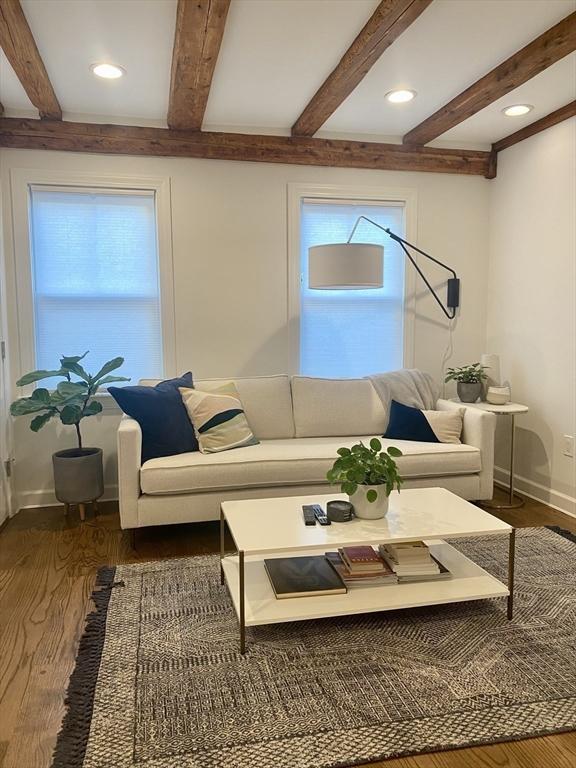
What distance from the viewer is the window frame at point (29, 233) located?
11.9 feet

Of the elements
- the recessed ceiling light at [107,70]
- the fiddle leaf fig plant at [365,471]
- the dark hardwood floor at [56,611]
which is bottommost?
the dark hardwood floor at [56,611]

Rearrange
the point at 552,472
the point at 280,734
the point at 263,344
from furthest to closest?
1. the point at 263,344
2. the point at 552,472
3. the point at 280,734

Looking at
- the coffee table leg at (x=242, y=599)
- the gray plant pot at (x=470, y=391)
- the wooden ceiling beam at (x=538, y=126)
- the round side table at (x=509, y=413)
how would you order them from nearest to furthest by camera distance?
the coffee table leg at (x=242, y=599), the wooden ceiling beam at (x=538, y=126), the round side table at (x=509, y=413), the gray plant pot at (x=470, y=391)

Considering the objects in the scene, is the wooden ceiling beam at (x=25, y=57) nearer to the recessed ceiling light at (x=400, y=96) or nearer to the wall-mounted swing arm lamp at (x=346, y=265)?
the wall-mounted swing arm lamp at (x=346, y=265)

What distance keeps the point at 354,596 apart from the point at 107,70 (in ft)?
9.26

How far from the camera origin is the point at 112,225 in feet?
12.5

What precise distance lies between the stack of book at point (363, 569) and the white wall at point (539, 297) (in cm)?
190

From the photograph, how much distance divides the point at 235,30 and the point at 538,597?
284 centimetres

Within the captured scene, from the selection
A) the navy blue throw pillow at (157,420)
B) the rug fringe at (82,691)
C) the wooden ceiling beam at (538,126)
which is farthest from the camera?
the wooden ceiling beam at (538,126)

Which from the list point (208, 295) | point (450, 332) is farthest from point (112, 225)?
point (450, 332)

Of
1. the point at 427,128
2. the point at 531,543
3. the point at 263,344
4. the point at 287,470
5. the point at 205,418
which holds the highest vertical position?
the point at 427,128

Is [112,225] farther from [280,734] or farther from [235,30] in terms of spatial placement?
[280,734]

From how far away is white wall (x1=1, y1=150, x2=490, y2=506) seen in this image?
379 centimetres

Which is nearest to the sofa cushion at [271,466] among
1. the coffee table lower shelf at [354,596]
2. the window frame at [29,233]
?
the coffee table lower shelf at [354,596]
